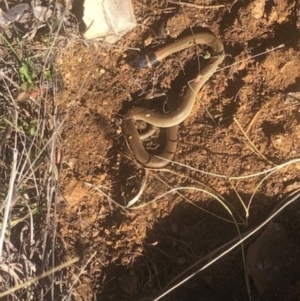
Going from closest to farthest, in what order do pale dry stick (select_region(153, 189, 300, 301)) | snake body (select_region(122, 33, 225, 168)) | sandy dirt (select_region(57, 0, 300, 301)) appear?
pale dry stick (select_region(153, 189, 300, 301)), sandy dirt (select_region(57, 0, 300, 301)), snake body (select_region(122, 33, 225, 168))

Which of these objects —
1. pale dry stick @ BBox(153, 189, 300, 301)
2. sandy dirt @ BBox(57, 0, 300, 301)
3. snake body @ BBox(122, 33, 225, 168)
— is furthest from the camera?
snake body @ BBox(122, 33, 225, 168)

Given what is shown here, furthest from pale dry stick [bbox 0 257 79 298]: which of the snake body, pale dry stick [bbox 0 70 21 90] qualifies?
pale dry stick [bbox 0 70 21 90]

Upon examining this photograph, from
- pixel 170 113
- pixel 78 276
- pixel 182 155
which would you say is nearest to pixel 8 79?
pixel 170 113

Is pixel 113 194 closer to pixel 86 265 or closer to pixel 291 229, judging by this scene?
pixel 86 265

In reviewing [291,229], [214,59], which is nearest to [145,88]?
[214,59]

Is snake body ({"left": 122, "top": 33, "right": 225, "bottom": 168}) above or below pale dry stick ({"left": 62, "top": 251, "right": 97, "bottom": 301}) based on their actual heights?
above

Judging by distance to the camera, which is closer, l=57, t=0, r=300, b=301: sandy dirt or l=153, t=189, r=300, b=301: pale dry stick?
l=153, t=189, r=300, b=301: pale dry stick

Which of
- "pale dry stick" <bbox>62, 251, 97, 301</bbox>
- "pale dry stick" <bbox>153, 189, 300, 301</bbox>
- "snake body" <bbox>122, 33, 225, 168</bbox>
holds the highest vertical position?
"snake body" <bbox>122, 33, 225, 168</bbox>

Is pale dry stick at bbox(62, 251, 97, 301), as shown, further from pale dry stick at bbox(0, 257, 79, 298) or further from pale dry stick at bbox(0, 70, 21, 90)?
pale dry stick at bbox(0, 70, 21, 90)
